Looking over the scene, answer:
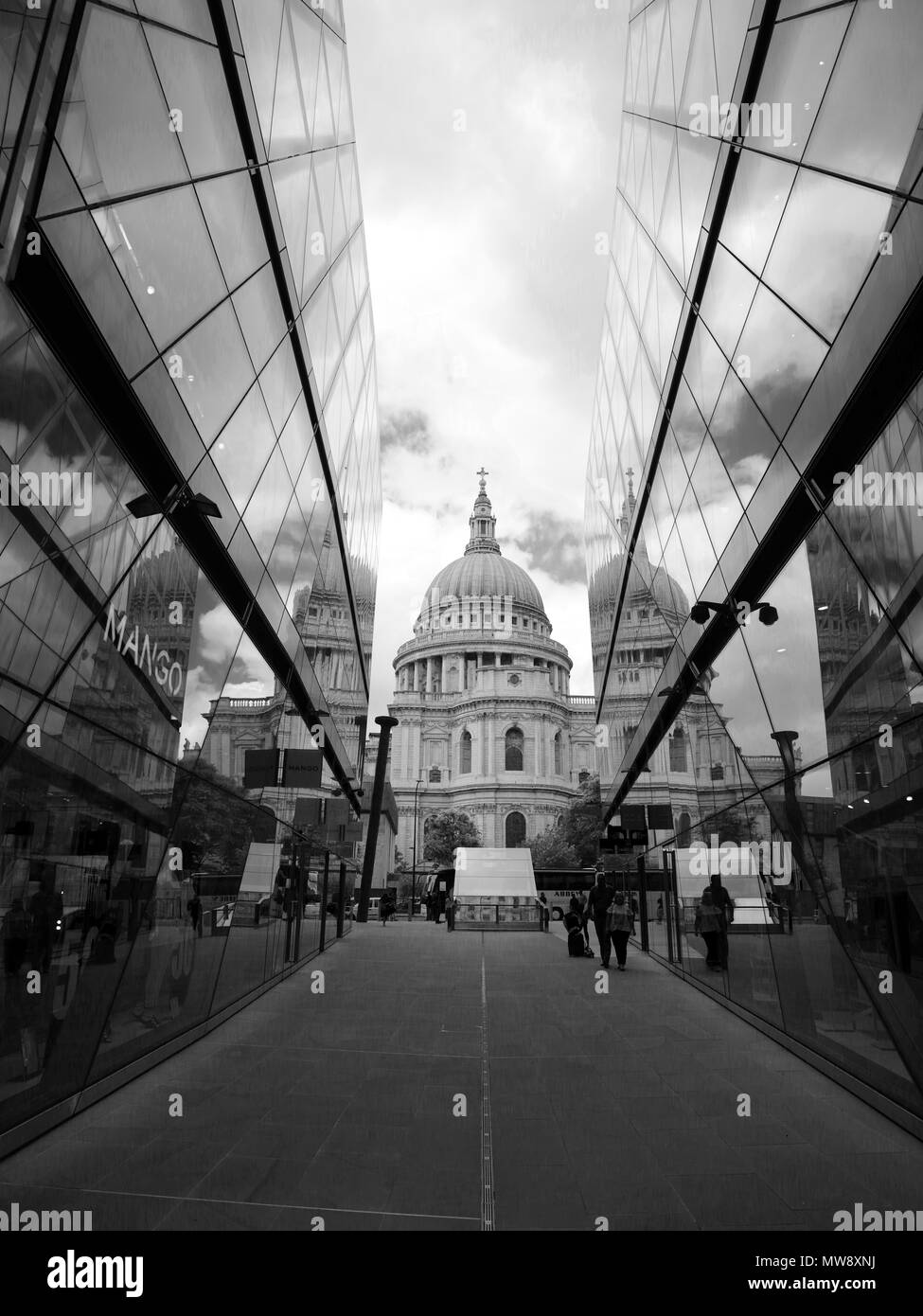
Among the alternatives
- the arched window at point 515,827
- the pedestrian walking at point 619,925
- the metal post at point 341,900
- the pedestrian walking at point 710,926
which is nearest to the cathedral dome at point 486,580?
the arched window at point 515,827

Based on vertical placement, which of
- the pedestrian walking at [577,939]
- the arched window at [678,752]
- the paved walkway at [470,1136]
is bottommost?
the paved walkway at [470,1136]

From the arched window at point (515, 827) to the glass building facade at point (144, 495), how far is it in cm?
10103

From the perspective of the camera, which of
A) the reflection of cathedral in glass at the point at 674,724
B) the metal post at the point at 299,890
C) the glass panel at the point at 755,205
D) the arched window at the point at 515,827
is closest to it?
the glass panel at the point at 755,205

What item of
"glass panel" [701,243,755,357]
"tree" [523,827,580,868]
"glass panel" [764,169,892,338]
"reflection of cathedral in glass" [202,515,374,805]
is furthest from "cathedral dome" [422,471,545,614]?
"glass panel" [764,169,892,338]

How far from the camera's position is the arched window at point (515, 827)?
11362 cm

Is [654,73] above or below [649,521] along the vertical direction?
above

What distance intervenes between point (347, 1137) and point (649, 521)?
15.6 m

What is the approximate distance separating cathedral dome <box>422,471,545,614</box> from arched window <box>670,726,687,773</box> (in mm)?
124293

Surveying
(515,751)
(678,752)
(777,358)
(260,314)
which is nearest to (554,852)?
(515,751)

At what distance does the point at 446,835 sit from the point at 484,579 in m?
53.9

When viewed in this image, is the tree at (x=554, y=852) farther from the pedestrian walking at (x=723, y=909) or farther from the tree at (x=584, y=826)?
the pedestrian walking at (x=723, y=909)
